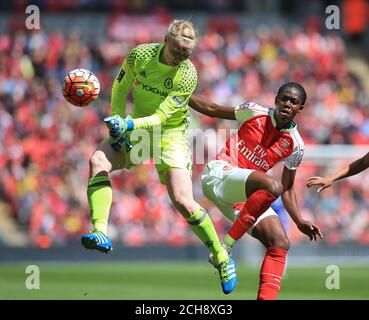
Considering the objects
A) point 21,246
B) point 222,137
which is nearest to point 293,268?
point 222,137

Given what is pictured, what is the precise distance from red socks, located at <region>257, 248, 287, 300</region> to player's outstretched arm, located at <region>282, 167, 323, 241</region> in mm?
342

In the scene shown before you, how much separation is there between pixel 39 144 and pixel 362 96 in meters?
7.48

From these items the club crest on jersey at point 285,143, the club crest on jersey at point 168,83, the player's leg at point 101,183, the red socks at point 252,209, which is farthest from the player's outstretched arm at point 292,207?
the player's leg at point 101,183

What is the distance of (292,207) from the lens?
410 inches

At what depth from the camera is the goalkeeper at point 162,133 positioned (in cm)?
1002

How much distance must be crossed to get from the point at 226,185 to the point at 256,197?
17.4 inches

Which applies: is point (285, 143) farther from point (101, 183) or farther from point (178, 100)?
point (101, 183)

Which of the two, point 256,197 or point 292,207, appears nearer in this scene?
point 256,197

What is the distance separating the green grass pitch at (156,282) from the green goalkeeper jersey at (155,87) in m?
3.06

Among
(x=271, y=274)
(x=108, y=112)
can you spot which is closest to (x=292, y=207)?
(x=271, y=274)

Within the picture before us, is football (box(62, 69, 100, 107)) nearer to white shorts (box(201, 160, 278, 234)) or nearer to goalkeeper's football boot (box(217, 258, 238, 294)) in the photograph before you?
white shorts (box(201, 160, 278, 234))

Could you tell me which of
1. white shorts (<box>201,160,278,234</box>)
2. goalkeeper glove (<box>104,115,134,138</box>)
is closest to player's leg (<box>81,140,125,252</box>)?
goalkeeper glove (<box>104,115,134,138</box>)

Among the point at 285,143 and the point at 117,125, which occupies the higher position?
the point at 285,143
